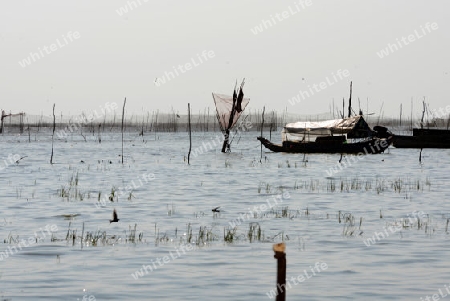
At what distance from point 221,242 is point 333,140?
35.3 meters

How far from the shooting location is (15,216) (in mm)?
16141

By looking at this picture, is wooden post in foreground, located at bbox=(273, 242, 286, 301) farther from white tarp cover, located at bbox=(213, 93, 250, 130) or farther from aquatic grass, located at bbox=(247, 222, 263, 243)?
white tarp cover, located at bbox=(213, 93, 250, 130)

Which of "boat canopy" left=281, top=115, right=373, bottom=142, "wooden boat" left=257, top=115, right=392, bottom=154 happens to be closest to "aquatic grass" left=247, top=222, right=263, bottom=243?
"wooden boat" left=257, top=115, right=392, bottom=154

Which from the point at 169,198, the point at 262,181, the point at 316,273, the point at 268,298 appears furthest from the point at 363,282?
the point at 262,181

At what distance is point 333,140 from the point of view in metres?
47.0

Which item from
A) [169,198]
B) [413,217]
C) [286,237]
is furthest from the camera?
[169,198]

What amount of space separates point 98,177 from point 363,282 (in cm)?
2036

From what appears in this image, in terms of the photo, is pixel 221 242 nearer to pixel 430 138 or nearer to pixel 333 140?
pixel 333 140

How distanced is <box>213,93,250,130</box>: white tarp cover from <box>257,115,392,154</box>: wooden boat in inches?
138

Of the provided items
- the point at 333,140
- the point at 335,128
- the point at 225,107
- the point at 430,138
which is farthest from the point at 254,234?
the point at 430,138

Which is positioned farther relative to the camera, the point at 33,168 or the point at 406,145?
the point at 406,145

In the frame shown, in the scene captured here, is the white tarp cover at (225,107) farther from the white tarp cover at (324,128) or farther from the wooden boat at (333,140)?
the white tarp cover at (324,128)

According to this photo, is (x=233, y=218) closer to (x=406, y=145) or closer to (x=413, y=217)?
(x=413, y=217)

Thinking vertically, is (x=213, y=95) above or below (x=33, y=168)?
above
